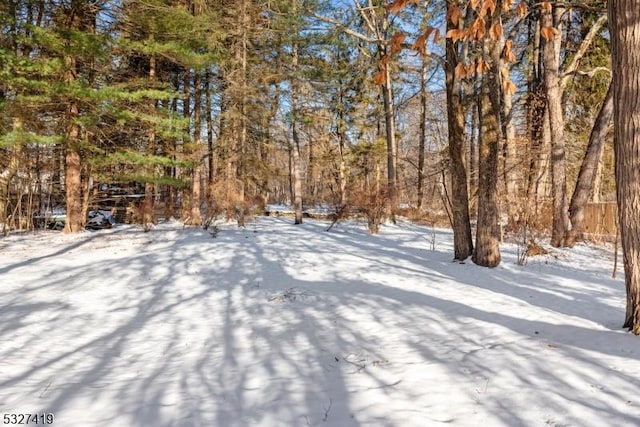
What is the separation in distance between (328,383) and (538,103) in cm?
894

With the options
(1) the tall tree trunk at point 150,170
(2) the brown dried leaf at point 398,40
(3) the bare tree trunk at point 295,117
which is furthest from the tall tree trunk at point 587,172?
(1) the tall tree trunk at point 150,170

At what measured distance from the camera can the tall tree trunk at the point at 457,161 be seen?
22.9 ft

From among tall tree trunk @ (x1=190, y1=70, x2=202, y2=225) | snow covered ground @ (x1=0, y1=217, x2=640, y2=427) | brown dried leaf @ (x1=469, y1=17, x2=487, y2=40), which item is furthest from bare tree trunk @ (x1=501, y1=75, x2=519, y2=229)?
tall tree trunk @ (x1=190, y1=70, x2=202, y2=225)

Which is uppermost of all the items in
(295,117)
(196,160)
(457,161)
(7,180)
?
(295,117)

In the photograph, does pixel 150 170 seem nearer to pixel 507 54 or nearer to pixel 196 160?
pixel 196 160

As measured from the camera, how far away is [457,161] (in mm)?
7012

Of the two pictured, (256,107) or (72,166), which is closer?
(72,166)

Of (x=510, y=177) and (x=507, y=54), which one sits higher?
(x=507, y=54)

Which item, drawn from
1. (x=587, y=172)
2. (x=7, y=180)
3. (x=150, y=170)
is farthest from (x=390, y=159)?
(x=7, y=180)

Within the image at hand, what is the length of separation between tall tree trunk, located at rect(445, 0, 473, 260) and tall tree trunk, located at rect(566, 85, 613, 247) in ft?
11.6

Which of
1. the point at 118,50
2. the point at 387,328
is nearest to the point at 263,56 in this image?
the point at 118,50

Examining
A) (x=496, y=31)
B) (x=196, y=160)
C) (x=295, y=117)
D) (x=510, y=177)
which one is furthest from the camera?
(x=295, y=117)

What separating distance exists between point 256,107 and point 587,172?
9710 mm

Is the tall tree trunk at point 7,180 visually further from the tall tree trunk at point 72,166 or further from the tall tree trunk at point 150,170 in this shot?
the tall tree trunk at point 150,170
